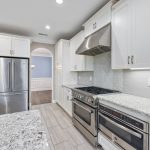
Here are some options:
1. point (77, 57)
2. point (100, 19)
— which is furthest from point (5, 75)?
point (100, 19)

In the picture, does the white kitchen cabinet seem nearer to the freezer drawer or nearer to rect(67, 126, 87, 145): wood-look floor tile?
rect(67, 126, 87, 145): wood-look floor tile

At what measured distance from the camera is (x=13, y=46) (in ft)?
11.5

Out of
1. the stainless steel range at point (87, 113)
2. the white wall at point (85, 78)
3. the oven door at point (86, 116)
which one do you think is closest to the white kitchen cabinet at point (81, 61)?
the white wall at point (85, 78)

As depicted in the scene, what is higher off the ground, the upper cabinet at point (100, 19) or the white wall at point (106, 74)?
the upper cabinet at point (100, 19)

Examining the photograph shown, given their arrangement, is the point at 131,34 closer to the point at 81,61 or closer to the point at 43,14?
the point at 81,61

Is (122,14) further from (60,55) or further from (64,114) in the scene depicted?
(64,114)

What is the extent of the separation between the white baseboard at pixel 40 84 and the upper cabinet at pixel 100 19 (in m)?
6.47

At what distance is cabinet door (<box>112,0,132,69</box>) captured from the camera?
175 cm

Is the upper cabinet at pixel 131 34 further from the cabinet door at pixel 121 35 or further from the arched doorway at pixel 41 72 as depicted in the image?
the arched doorway at pixel 41 72

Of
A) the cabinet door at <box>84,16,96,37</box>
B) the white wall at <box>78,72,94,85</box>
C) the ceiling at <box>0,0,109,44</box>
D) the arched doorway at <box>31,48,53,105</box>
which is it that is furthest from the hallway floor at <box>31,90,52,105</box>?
the cabinet door at <box>84,16,96,37</box>

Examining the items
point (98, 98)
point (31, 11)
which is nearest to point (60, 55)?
point (31, 11)

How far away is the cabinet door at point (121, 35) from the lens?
5.73ft

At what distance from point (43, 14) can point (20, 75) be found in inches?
74.1

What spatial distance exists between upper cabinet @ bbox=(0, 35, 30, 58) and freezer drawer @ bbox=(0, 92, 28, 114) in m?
1.22
